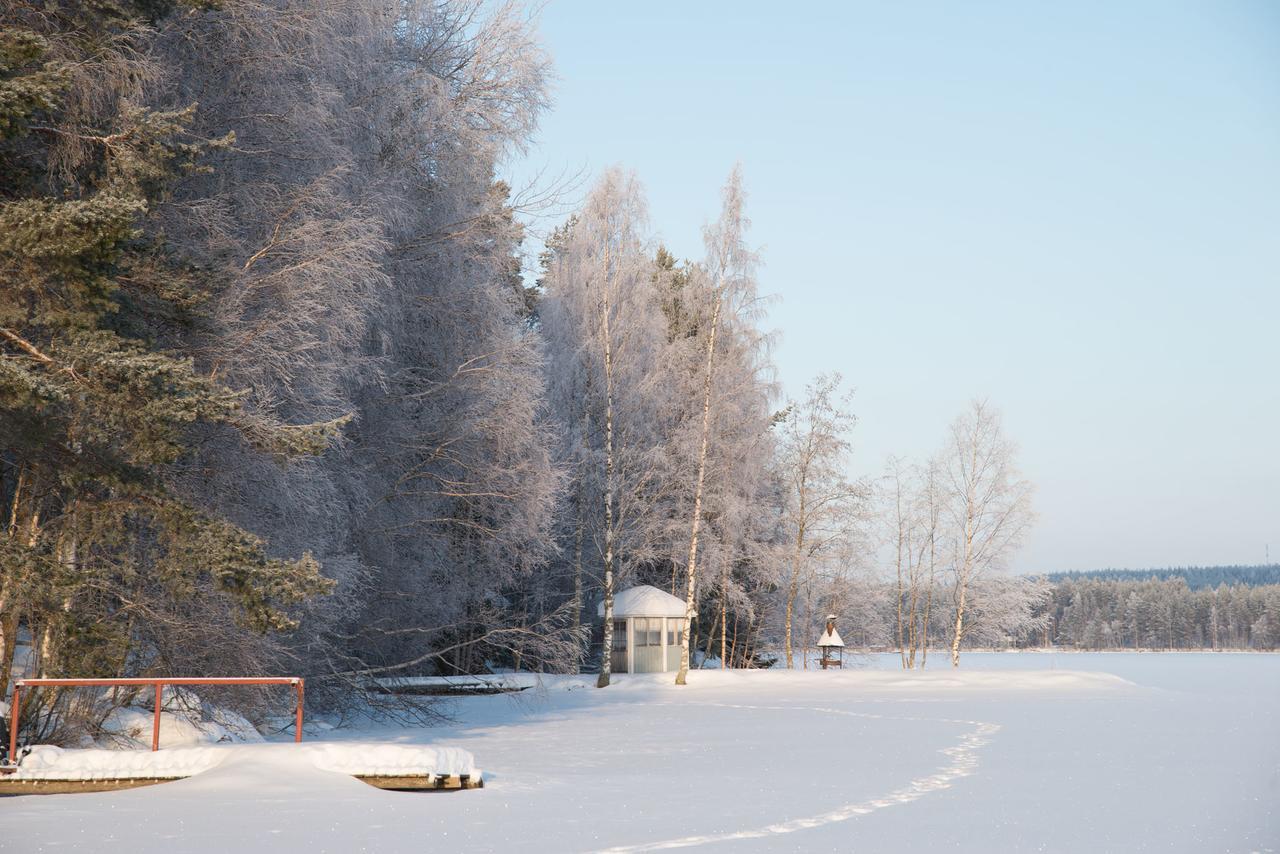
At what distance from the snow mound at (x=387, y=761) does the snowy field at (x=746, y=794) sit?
8.4 inches

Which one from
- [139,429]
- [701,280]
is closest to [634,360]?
[701,280]

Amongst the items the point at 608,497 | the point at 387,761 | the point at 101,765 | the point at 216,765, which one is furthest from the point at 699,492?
the point at 101,765

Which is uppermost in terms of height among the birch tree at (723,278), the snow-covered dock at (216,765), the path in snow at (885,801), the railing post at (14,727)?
the birch tree at (723,278)

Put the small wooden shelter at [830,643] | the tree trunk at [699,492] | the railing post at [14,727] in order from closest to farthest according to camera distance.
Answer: the railing post at [14,727] < the tree trunk at [699,492] < the small wooden shelter at [830,643]

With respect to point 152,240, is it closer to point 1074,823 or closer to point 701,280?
point 1074,823

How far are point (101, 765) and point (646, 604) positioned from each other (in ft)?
69.6

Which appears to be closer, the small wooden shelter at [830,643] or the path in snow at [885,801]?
the path in snow at [885,801]

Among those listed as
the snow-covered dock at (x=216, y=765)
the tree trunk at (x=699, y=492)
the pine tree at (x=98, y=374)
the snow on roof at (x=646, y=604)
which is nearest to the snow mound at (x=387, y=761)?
the snow-covered dock at (x=216, y=765)

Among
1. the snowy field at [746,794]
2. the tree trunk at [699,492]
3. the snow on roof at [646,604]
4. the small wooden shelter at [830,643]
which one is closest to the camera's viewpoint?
the snowy field at [746,794]

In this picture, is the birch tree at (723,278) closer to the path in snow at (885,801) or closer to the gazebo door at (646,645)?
the gazebo door at (646,645)

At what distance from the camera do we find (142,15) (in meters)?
10.7

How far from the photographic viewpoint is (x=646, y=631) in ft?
100

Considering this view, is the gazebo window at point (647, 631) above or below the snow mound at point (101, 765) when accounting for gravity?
above

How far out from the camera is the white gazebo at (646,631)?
1199 inches
